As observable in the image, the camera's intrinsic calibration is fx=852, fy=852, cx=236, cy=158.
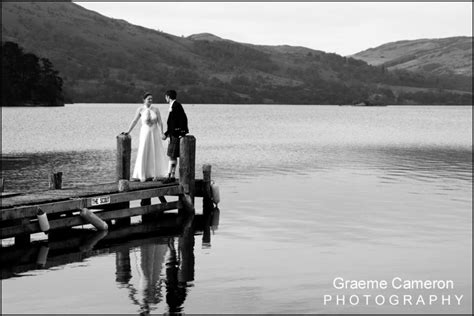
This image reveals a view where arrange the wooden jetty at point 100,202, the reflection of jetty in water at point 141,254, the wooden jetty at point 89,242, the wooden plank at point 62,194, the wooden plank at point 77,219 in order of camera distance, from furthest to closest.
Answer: the wooden plank at point 62,194
the wooden jetty at point 100,202
the wooden plank at point 77,219
the wooden jetty at point 89,242
the reflection of jetty in water at point 141,254

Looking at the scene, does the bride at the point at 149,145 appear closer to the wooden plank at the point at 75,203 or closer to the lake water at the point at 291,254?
the wooden plank at the point at 75,203

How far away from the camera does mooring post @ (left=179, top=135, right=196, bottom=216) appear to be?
1108 inches

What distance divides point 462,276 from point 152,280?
7323 millimetres

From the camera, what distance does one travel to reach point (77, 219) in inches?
931

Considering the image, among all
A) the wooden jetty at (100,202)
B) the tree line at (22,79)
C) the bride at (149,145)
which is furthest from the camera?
the tree line at (22,79)

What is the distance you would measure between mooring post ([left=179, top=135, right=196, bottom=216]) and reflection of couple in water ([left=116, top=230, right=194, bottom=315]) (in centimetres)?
366

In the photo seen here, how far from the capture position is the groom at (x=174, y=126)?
1085 inches

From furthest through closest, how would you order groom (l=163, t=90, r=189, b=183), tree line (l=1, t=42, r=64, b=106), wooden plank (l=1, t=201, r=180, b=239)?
tree line (l=1, t=42, r=64, b=106)
groom (l=163, t=90, r=189, b=183)
wooden plank (l=1, t=201, r=180, b=239)

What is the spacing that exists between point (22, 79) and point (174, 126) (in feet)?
547

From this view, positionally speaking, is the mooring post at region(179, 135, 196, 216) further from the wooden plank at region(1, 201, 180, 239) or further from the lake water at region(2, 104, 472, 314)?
the lake water at region(2, 104, 472, 314)

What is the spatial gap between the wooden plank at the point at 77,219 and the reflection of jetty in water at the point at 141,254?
1.53ft

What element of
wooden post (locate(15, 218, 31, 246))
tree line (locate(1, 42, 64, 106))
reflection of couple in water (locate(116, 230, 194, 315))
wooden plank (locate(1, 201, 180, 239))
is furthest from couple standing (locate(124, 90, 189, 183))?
tree line (locate(1, 42, 64, 106))

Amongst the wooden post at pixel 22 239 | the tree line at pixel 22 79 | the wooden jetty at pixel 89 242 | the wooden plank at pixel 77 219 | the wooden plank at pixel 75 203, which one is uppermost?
the tree line at pixel 22 79

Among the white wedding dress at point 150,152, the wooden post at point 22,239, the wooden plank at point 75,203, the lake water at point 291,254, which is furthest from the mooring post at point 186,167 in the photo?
the wooden post at point 22,239
